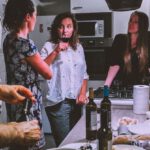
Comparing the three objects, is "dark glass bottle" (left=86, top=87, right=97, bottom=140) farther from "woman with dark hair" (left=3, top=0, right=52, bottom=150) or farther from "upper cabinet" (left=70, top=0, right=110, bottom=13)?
"upper cabinet" (left=70, top=0, right=110, bottom=13)

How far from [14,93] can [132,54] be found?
226 centimetres

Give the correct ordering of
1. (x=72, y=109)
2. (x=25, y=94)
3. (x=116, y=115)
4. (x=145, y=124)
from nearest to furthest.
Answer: (x=25, y=94), (x=145, y=124), (x=116, y=115), (x=72, y=109)

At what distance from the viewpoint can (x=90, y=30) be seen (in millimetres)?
3699

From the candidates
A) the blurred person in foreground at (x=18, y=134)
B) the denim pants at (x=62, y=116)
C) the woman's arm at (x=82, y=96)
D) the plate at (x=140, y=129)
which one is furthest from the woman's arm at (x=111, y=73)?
the blurred person in foreground at (x=18, y=134)

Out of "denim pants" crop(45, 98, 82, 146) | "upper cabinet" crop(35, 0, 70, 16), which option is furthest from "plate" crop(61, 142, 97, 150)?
"upper cabinet" crop(35, 0, 70, 16)

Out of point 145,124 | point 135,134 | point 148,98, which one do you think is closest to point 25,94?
point 135,134

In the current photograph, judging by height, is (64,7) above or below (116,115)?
above

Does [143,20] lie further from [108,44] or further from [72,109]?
[72,109]

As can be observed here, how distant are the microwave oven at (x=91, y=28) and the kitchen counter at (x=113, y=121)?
5.14 feet

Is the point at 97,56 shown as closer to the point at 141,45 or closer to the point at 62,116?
the point at 141,45

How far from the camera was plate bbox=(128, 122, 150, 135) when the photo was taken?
1553 mm

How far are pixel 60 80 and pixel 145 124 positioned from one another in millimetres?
1270

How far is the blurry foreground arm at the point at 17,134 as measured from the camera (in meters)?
1.05

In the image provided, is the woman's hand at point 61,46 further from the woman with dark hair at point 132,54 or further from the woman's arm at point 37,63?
the woman with dark hair at point 132,54
